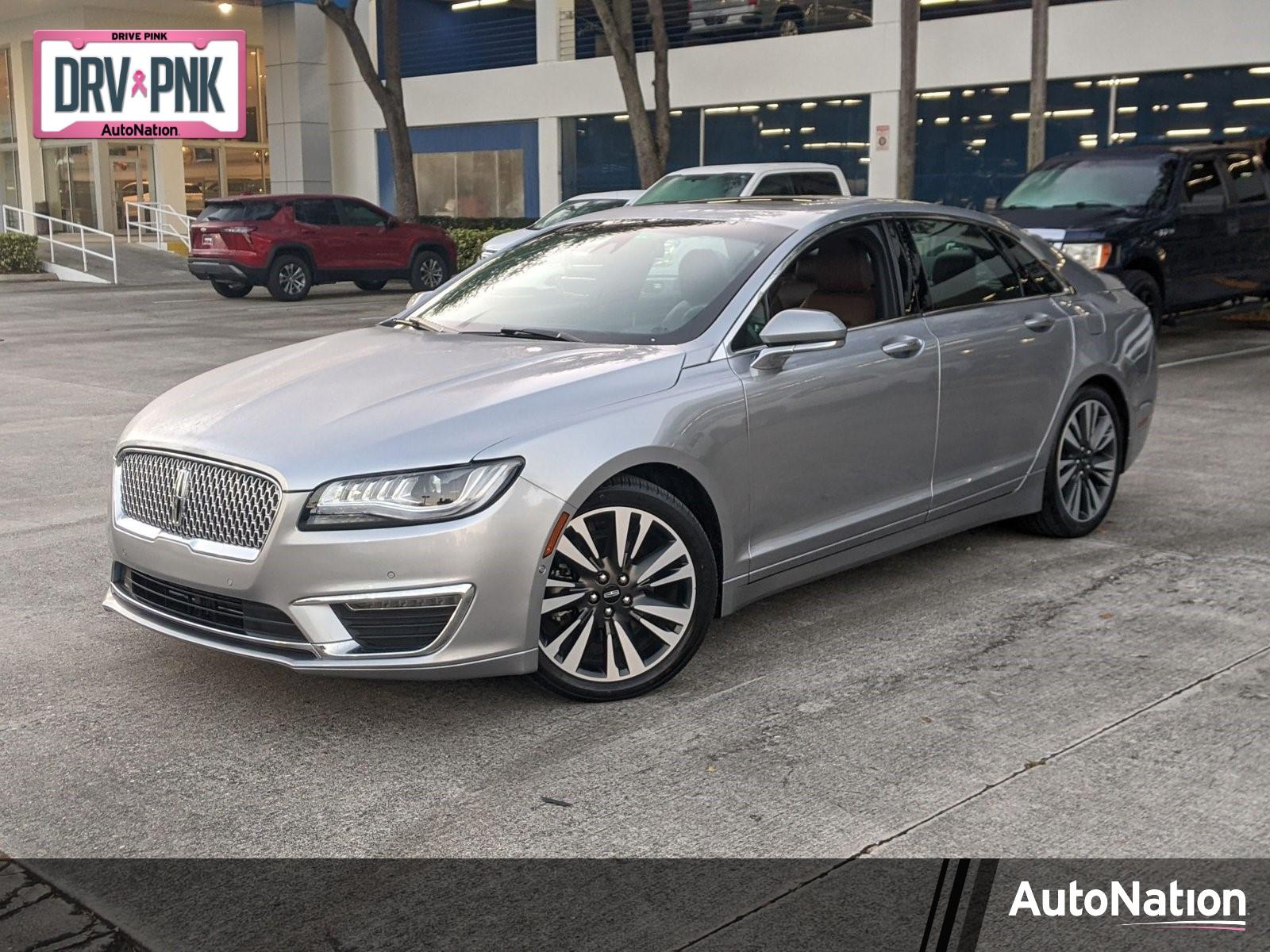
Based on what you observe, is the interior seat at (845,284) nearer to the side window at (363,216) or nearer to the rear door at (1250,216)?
the rear door at (1250,216)

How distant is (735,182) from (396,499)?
1471 centimetres

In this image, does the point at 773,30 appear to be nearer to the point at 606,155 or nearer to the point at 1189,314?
the point at 606,155

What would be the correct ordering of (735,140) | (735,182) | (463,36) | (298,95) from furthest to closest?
(298,95) < (463,36) < (735,140) < (735,182)

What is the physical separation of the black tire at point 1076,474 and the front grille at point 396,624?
10.9 feet

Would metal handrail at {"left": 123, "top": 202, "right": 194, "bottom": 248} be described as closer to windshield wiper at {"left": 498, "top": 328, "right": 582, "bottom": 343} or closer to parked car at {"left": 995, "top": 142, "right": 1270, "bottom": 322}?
parked car at {"left": 995, "top": 142, "right": 1270, "bottom": 322}

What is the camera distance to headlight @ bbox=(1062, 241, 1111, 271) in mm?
13195

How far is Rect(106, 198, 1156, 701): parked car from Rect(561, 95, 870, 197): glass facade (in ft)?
70.0

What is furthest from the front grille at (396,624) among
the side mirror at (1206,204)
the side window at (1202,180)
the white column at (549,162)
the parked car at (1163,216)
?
the white column at (549,162)

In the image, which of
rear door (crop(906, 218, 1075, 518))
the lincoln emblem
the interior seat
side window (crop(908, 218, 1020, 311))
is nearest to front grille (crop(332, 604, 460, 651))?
the lincoln emblem

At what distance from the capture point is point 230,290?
2514cm

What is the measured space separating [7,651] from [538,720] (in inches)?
85.1

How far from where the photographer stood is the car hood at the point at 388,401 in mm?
4336

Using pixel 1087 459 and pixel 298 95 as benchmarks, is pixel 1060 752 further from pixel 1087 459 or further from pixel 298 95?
pixel 298 95

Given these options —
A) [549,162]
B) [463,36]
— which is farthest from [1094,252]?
[463,36]
